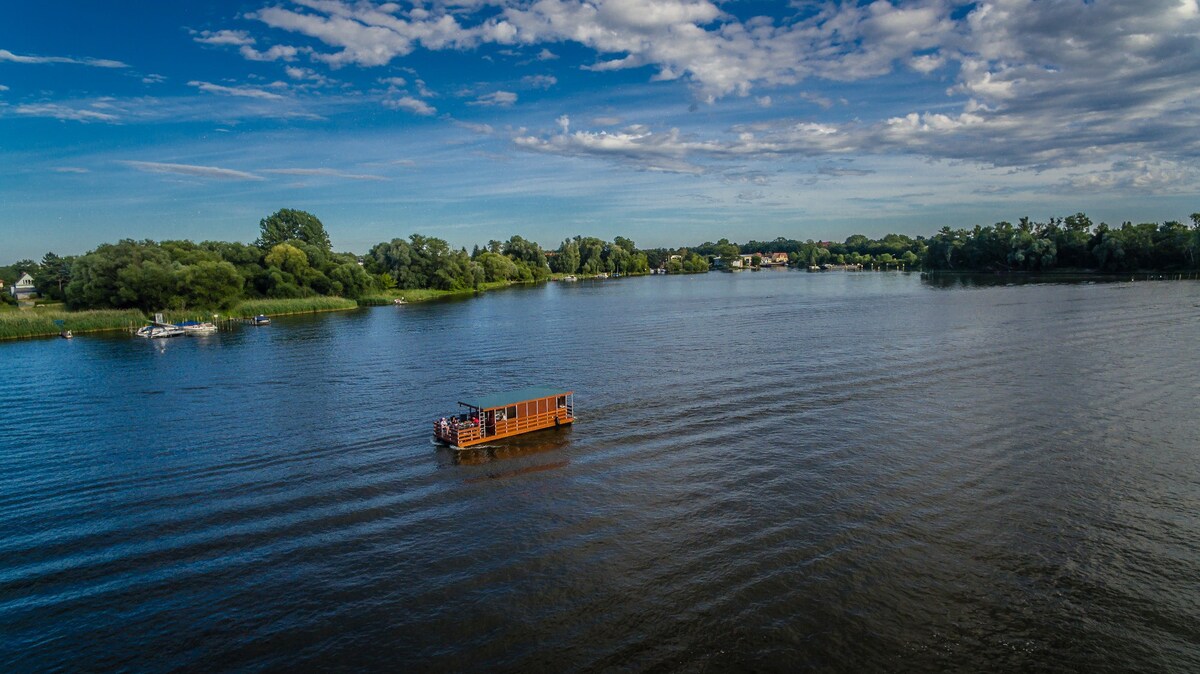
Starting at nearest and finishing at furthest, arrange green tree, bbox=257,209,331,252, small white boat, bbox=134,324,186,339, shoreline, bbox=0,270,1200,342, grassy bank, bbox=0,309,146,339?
1. small white boat, bbox=134,324,186,339
2. grassy bank, bbox=0,309,146,339
3. shoreline, bbox=0,270,1200,342
4. green tree, bbox=257,209,331,252

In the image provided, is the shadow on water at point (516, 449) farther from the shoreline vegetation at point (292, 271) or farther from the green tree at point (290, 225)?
the green tree at point (290, 225)

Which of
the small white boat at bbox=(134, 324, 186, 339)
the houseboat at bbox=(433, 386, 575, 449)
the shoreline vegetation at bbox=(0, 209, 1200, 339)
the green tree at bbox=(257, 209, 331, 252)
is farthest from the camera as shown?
the green tree at bbox=(257, 209, 331, 252)

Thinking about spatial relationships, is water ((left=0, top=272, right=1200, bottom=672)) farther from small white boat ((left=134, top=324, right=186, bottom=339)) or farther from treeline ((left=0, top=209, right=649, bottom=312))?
treeline ((left=0, top=209, right=649, bottom=312))

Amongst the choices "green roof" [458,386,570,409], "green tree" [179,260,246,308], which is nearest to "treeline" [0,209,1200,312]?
"green tree" [179,260,246,308]

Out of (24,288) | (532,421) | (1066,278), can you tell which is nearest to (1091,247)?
(1066,278)

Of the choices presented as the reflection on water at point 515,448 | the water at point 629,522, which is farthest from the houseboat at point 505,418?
the water at point 629,522

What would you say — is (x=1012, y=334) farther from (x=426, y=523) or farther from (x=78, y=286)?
(x=78, y=286)
